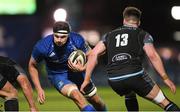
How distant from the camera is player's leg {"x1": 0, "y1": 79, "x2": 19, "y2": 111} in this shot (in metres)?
10.6

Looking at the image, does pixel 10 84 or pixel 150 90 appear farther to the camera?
pixel 10 84

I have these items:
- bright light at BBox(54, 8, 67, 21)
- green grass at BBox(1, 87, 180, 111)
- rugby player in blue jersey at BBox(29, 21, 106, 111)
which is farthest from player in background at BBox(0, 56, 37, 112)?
bright light at BBox(54, 8, 67, 21)

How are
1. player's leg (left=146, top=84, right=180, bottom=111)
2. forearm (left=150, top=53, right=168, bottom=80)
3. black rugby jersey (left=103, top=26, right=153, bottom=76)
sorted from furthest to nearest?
1. black rugby jersey (left=103, top=26, right=153, bottom=76)
2. player's leg (left=146, top=84, right=180, bottom=111)
3. forearm (left=150, top=53, right=168, bottom=80)

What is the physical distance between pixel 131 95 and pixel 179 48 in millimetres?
27716

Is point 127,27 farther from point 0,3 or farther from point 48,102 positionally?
point 0,3

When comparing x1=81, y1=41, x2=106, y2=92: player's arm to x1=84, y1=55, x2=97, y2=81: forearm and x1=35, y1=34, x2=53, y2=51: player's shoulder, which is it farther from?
x1=35, y1=34, x2=53, y2=51: player's shoulder

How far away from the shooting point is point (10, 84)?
35.1 feet

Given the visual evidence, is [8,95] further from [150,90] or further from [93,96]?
[150,90]

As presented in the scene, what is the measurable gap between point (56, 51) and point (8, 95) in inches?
51.9

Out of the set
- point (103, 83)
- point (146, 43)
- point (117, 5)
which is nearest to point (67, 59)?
point (146, 43)

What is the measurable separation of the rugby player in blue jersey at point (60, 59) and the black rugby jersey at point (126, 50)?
2.81 feet

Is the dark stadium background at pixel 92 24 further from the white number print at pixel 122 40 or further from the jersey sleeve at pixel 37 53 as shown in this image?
the white number print at pixel 122 40

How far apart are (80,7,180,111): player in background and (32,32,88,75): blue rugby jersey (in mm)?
840

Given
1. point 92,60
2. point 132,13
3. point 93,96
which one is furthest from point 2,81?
point 132,13
